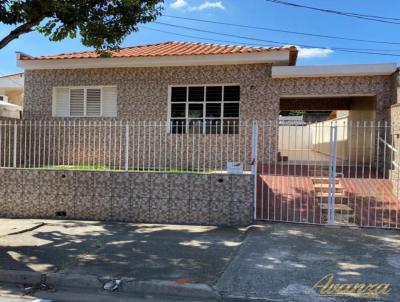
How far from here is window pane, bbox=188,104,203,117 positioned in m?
13.2

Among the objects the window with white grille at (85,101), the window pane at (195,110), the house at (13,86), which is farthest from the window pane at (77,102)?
the house at (13,86)

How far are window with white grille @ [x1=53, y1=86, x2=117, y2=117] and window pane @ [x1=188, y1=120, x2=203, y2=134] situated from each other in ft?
8.04

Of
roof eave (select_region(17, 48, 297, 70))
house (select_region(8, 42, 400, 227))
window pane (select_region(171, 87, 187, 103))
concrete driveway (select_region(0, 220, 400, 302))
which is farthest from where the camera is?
window pane (select_region(171, 87, 187, 103))

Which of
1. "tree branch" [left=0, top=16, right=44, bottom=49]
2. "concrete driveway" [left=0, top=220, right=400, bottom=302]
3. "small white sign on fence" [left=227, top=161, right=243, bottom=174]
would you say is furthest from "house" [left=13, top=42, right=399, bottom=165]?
"tree branch" [left=0, top=16, right=44, bottom=49]

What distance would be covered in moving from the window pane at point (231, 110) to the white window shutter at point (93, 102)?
160 inches

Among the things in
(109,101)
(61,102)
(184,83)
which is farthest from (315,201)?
(61,102)

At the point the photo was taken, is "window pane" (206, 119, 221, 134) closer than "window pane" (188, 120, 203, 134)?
Yes

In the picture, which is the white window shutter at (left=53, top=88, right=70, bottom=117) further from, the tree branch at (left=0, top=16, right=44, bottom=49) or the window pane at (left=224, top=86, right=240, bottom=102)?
the tree branch at (left=0, top=16, right=44, bottom=49)

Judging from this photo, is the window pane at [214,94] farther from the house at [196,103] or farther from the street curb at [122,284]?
the street curb at [122,284]

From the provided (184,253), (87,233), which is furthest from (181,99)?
(184,253)

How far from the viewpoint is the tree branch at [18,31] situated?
7.46 metres

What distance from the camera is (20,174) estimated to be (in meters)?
9.80

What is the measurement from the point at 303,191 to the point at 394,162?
7.38ft

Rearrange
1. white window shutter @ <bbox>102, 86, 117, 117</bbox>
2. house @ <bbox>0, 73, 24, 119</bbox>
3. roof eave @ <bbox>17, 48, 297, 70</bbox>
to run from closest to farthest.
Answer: roof eave @ <bbox>17, 48, 297, 70</bbox> < white window shutter @ <bbox>102, 86, 117, 117</bbox> < house @ <bbox>0, 73, 24, 119</bbox>
